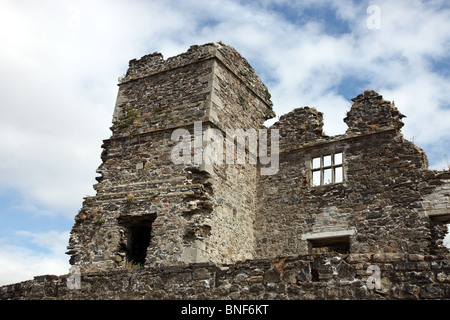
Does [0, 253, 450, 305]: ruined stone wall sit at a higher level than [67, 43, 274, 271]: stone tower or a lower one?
lower

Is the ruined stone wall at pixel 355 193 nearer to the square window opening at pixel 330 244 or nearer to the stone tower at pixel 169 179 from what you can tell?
the square window opening at pixel 330 244

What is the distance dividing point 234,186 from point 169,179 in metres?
1.90

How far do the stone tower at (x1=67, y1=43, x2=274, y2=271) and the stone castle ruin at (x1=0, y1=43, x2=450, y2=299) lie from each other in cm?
3

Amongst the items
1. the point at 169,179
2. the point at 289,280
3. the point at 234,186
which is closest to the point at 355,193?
the point at 234,186

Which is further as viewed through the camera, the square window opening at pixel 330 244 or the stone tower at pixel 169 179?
the square window opening at pixel 330 244

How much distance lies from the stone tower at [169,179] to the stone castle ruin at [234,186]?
0.03m

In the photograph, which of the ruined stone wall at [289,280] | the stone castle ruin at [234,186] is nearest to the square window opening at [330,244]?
the stone castle ruin at [234,186]

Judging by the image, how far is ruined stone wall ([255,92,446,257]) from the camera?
11.6 meters

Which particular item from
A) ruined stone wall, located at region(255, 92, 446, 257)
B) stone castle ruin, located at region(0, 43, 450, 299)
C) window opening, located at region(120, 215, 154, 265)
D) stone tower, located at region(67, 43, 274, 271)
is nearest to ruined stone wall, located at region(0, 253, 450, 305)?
stone castle ruin, located at region(0, 43, 450, 299)

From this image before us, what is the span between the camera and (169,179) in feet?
40.4

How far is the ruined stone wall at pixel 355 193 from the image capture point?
37.9 ft

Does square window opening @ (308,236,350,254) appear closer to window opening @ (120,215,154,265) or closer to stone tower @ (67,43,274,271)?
stone tower @ (67,43,274,271)
